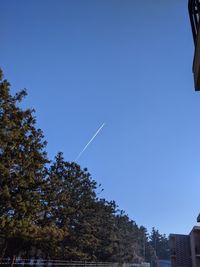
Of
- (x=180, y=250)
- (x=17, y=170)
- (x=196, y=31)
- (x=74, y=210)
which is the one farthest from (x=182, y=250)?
(x=196, y=31)

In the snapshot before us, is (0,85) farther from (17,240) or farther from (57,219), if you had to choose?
(57,219)

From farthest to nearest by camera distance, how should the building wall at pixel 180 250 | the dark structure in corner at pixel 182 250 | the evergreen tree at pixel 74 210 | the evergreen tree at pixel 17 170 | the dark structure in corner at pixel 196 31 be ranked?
the evergreen tree at pixel 74 210
the building wall at pixel 180 250
the dark structure in corner at pixel 182 250
the evergreen tree at pixel 17 170
the dark structure in corner at pixel 196 31

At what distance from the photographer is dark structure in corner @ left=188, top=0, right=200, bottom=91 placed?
4234mm

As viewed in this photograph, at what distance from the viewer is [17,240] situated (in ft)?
80.3

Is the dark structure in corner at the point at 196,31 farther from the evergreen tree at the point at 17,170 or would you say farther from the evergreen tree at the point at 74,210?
the evergreen tree at the point at 74,210

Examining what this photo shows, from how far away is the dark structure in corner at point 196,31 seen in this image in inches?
167

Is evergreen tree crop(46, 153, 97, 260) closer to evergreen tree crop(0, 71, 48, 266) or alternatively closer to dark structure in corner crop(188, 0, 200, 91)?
evergreen tree crop(0, 71, 48, 266)

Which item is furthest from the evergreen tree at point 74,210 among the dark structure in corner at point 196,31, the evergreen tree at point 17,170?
the dark structure in corner at point 196,31

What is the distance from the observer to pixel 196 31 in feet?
14.9

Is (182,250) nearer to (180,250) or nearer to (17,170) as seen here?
(180,250)

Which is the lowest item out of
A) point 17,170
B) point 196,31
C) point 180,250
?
point 180,250

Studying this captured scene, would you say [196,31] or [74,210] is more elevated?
[74,210]

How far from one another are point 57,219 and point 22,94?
1714 centimetres

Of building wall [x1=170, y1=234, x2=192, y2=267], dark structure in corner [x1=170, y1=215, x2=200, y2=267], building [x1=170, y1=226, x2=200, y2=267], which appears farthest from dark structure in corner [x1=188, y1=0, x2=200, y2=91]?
building wall [x1=170, y1=234, x2=192, y2=267]
